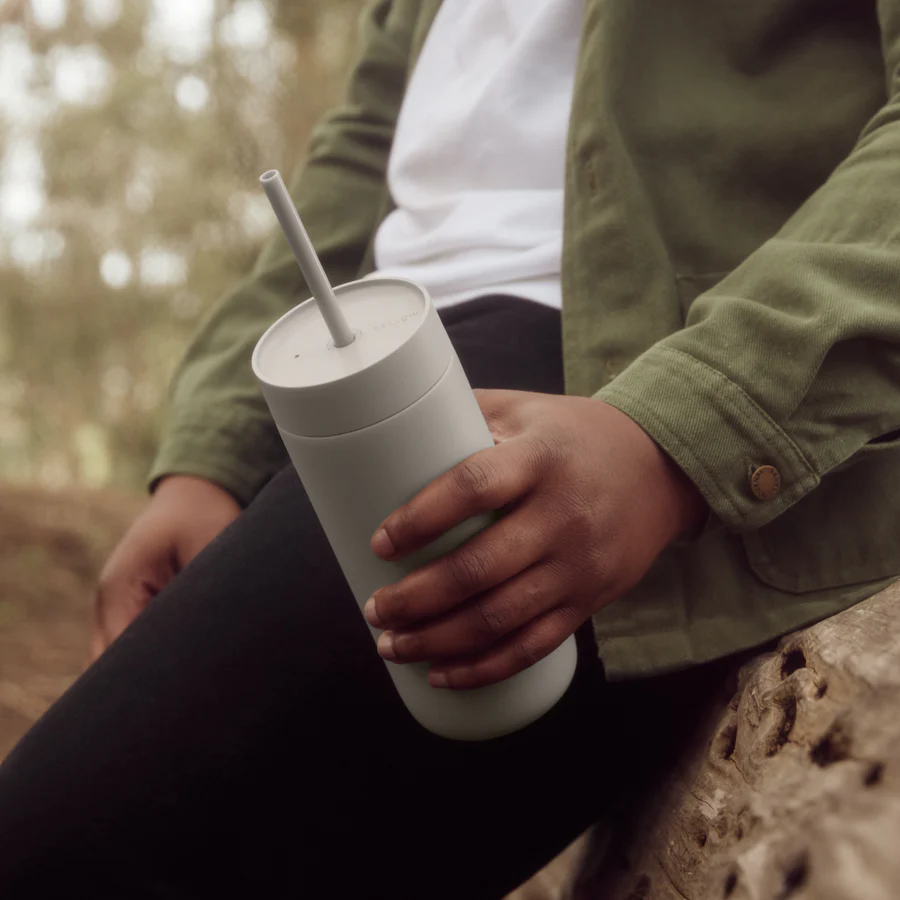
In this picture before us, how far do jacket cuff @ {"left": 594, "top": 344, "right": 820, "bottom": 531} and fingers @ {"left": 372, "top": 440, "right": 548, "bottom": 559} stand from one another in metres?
0.13

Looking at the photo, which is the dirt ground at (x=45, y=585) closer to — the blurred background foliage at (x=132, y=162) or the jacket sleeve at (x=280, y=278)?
the blurred background foliage at (x=132, y=162)

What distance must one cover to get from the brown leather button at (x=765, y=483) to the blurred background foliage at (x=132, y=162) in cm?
313

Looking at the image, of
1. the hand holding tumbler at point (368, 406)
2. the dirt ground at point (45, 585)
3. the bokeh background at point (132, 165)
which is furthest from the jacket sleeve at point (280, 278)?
the bokeh background at point (132, 165)

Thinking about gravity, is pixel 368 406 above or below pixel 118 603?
above

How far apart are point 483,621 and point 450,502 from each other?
Result: 75mm

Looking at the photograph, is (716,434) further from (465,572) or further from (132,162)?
(132,162)

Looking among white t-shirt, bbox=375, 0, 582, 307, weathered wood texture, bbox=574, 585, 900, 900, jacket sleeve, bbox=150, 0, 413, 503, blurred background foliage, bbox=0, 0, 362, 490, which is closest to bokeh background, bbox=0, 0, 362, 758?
blurred background foliage, bbox=0, 0, 362, 490

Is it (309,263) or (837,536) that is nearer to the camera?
(309,263)

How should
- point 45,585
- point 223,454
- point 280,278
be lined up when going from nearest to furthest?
1. point 223,454
2. point 280,278
3. point 45,585

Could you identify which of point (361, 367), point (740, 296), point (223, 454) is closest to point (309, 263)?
point (361, 367)

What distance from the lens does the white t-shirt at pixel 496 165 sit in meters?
0.83

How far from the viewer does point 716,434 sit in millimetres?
591

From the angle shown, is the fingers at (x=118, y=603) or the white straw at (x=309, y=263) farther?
the fingers at (x=118, y=603)

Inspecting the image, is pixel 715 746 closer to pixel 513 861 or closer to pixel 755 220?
pixel 513 861
